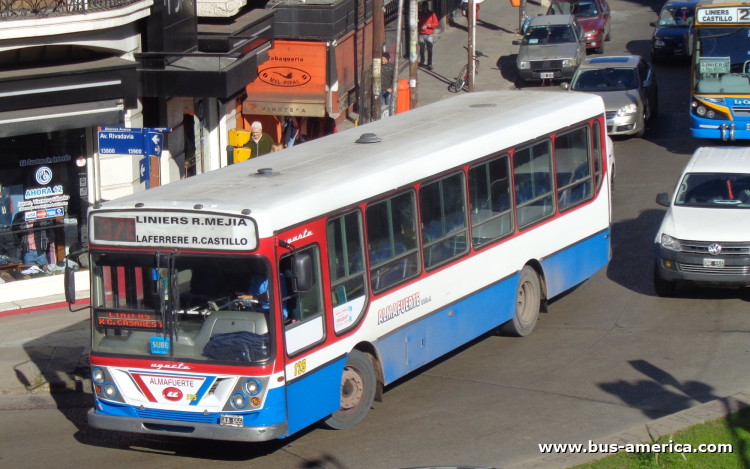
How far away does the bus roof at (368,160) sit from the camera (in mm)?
8523

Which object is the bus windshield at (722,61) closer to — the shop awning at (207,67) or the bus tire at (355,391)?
the shop awning at (207,67)

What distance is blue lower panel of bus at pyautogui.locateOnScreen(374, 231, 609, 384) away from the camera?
10.0 meters

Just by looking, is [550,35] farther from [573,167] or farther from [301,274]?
[301,274]

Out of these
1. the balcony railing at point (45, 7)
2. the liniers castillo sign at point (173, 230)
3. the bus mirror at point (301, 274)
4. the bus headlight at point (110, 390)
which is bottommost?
the bus headlight at point (110, 390)

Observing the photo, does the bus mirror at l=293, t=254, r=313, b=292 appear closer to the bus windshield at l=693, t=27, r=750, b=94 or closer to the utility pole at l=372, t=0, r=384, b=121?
the utility pole at l=372, t=0, r=384, b=121

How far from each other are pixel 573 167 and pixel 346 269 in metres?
5.22

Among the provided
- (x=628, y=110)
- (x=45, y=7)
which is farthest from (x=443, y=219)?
(x=628, y=110)

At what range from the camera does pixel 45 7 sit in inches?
532

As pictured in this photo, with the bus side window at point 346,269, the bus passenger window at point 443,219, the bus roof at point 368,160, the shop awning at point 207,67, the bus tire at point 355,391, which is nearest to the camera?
the bus roof at point 368,160

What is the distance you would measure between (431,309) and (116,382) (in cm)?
350

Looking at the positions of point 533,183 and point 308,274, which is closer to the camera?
point 308,274

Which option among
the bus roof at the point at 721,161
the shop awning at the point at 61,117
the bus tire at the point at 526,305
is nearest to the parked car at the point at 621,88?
the bus roof at the point at 721,161

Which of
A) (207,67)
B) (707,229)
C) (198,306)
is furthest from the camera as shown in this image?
(207,67)

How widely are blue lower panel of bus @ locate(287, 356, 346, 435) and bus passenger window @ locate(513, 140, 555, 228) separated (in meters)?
3.99
